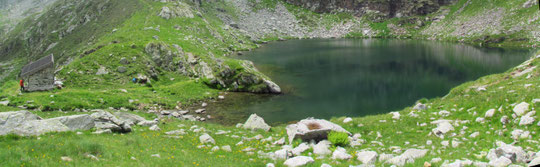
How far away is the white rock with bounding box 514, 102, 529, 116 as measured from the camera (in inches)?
633

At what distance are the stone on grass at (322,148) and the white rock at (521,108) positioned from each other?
32.7 feet

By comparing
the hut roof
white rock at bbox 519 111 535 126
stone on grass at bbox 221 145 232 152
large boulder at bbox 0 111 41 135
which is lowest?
stone on grass at bbox 221 145 232 152

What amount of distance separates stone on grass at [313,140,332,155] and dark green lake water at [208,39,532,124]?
18.7 meters

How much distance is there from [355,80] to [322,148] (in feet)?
145

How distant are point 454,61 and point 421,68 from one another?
44.4 ft

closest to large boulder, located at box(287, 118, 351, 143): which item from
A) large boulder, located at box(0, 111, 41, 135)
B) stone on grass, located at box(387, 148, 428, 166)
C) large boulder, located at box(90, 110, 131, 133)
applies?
stone on grass, located at box(387, 148, 428, 166)

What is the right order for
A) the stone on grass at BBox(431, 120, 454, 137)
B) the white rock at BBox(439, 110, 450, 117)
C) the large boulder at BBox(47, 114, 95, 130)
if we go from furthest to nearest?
1. the white rock at BBox(439, 110, 450, 117)
2. the large boulder at BBox(47, 114, 95, 130)
3. the stone on grass at BBox(431, 120, 454, 137)

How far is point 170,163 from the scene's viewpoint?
45.7 feet

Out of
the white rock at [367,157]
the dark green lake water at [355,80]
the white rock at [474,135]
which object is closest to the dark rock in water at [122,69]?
the dark green lake water at [355,80]

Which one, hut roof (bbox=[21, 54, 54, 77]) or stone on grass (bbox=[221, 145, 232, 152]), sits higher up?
hut roof (bbox=[21, 54, 54, 77])

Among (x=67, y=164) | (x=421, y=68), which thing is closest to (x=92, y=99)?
(x=67, y=164)

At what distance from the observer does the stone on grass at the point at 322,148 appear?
16.2 meters

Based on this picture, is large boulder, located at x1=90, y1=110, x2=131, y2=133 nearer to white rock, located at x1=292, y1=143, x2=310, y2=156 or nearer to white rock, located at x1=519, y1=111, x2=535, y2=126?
white rock, located at x1=292, y1=143, x2=310, y2=156

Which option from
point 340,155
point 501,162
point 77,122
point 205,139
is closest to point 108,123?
point 77,122
